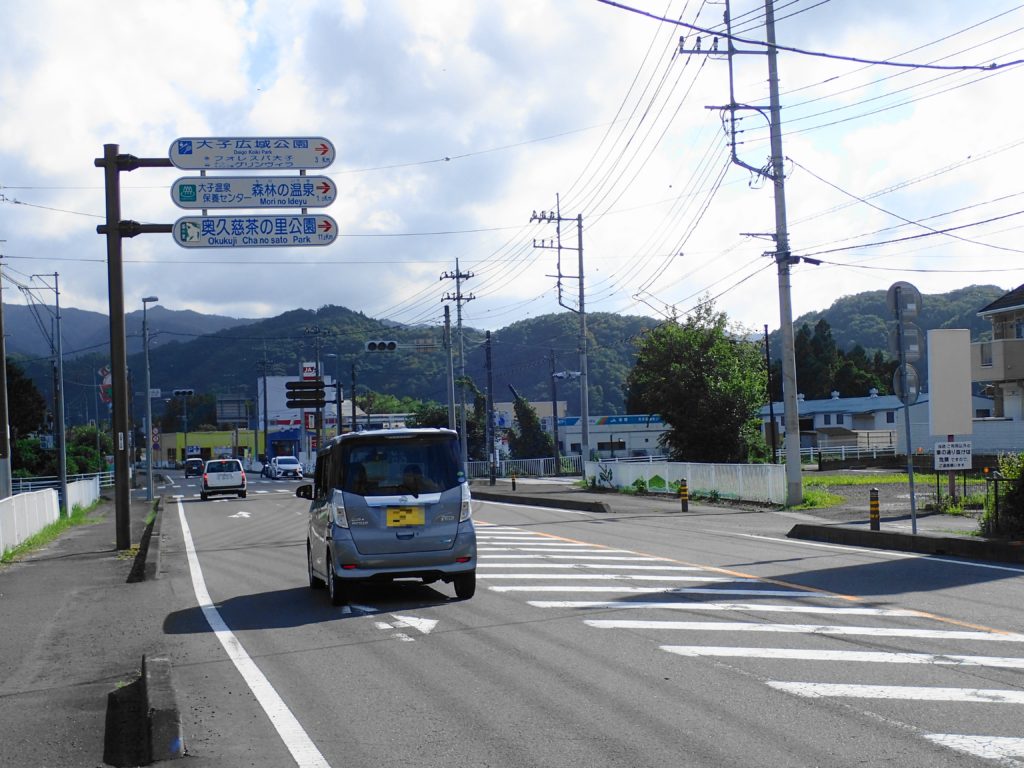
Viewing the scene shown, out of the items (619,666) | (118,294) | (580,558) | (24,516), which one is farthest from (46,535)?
(619,666)

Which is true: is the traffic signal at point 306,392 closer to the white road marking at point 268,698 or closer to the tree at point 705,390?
the tree at point 705,390

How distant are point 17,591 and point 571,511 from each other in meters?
18.7

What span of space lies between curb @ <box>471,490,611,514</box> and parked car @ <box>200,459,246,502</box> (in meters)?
11.0

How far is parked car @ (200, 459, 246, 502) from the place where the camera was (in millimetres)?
46406

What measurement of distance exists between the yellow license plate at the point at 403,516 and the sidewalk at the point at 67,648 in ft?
8.83

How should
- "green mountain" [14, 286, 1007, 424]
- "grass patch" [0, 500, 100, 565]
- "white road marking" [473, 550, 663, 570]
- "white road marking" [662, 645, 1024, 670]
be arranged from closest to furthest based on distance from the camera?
"white road marking" [662, 645, 1024, 670] → "white road marking" [473, 550, 663, 570] → "grass patch" [0, 500, 100, 565] → "green mountain" [14, 286, 1007, 424]

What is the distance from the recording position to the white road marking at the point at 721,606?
32.8 feet

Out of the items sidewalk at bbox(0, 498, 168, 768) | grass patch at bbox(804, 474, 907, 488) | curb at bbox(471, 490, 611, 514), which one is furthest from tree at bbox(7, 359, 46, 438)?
sidewalk at bbox(0, 498, 168, 768)

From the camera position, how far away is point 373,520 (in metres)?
11.6

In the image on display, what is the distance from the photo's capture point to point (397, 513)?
11648 mm

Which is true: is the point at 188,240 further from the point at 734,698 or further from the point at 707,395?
the point at 707,395

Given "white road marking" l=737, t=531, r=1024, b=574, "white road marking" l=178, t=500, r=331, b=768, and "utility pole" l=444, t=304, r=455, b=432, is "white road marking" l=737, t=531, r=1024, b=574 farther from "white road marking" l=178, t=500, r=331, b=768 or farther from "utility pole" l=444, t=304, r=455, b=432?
"utility pole" l=444, t=304, r=455, b=432

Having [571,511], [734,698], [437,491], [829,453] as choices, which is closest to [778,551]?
[437,491]

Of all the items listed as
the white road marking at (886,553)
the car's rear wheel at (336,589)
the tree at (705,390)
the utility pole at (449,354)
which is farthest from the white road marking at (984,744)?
the utility pole at (449,354)
